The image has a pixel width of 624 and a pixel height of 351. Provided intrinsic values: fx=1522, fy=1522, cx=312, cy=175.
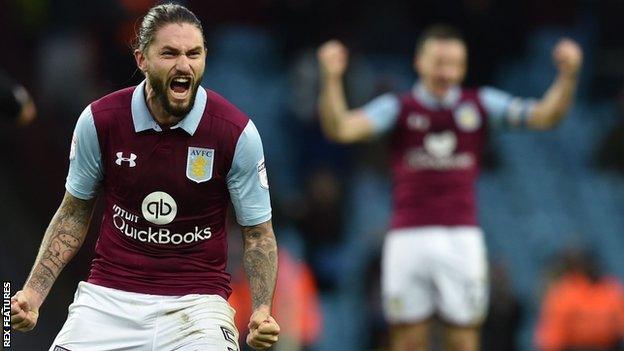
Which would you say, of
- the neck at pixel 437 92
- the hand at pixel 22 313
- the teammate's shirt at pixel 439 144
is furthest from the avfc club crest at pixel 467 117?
the hand at pixel 22 313

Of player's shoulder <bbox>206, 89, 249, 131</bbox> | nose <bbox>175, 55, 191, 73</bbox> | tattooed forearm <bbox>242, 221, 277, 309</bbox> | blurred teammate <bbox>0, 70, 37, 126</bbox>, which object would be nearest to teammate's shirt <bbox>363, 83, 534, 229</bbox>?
blurred teammate <bbox>0, 70, 37, 126</bbox>

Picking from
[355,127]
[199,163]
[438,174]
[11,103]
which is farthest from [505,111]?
[199,163]

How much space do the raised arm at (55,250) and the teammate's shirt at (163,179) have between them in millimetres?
133

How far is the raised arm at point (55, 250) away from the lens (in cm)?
620

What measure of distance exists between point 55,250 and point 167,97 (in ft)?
2.67

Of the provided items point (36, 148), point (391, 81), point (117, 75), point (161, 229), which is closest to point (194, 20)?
point (161, 229)

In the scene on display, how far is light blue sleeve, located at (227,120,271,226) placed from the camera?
6.32m

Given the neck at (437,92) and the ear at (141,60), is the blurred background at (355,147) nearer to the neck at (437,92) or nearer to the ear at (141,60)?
the neck at (437,92)

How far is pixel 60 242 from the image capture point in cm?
641

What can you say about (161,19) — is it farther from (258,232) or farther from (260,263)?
(260,263)

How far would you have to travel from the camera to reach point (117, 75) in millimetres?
14500

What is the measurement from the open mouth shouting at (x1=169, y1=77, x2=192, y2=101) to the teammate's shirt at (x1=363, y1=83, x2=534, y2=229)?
3753mm

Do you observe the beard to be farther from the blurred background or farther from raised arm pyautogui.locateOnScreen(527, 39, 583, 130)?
the blurred background

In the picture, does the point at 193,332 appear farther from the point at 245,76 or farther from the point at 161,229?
the point at 245,76
